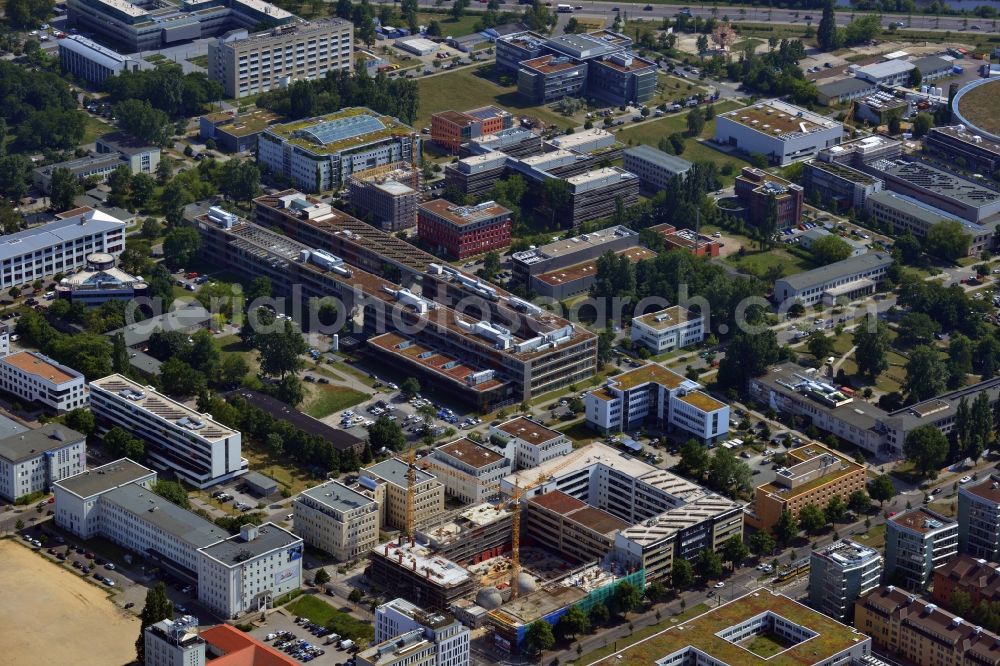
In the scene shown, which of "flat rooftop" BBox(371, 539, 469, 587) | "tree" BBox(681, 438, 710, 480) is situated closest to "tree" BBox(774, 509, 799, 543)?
"tree" BBox(681, 438, 710, 480)

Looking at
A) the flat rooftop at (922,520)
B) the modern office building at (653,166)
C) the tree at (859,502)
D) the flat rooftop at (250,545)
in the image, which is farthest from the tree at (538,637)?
the modern office building at (653,166)

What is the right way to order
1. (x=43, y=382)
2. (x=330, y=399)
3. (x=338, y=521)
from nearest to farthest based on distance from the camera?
(x=338, y=521) → (x=43, y=382) → (x=330, y=399)

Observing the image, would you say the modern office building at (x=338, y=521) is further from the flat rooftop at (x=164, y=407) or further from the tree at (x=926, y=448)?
the tree at (x=926, y=448)

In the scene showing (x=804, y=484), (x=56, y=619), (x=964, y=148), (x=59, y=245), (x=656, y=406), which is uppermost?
(x=964, y=148)

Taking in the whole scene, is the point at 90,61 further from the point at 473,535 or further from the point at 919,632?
the point at 919,632

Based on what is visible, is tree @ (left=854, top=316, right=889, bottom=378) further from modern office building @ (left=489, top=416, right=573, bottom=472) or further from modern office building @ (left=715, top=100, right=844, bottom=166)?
modern office building @ (left=715, top=100, right=844, bottom=166)

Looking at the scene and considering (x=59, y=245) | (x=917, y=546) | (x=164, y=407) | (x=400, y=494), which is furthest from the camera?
(x=59, y=245)

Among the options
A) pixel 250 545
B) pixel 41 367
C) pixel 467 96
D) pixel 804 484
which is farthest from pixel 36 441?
pixel 467 96

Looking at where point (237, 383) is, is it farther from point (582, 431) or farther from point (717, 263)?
point (717, 263)
